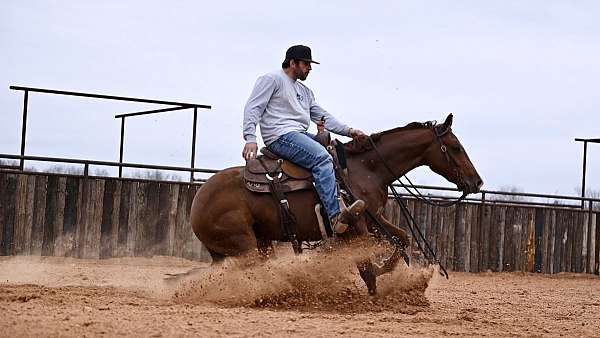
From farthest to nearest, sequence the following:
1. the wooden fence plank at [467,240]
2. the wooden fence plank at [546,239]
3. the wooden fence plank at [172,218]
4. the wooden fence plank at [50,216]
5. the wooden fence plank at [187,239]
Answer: the wooden fence plank at [546,239]
the wooden fence plank at [467,240]
the wooden fence plank at [187,239]
the wooden fence plank at [172,218]
the wooden fence plank at [50,216]

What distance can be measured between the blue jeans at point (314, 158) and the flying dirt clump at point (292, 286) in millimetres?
451

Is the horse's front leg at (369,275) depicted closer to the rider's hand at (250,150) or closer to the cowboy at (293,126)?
the cowboy at (293,126)

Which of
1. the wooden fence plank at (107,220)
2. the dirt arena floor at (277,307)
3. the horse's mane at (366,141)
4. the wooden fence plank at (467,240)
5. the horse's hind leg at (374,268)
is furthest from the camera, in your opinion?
the wooden fence plank at (467,240)

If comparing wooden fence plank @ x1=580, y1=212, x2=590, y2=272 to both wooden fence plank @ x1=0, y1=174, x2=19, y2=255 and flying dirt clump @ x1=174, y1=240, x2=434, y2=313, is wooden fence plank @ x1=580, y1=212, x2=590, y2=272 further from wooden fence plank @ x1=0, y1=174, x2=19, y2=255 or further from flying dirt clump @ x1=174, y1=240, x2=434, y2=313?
flying dirt clump @ x1=174, y1=240, x2=434, y2=313

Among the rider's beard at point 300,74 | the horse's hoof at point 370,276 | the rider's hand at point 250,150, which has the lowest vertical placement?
the horse's hoof at point 370,276

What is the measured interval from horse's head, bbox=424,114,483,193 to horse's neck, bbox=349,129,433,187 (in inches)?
3.0

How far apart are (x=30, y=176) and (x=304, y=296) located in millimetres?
6989

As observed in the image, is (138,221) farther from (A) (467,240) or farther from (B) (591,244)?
(B) (591,244)

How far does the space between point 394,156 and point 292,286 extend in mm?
1679

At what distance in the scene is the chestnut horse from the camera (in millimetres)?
9375

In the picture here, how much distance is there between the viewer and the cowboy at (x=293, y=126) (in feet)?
Answer: 30.2

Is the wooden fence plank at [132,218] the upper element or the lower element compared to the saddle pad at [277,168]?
lower

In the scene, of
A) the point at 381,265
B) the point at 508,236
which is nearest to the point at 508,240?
the point at 508,236

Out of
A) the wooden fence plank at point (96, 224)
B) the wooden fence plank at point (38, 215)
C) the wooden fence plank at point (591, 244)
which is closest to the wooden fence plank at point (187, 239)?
the wooden fence plank at point (96, 224)
